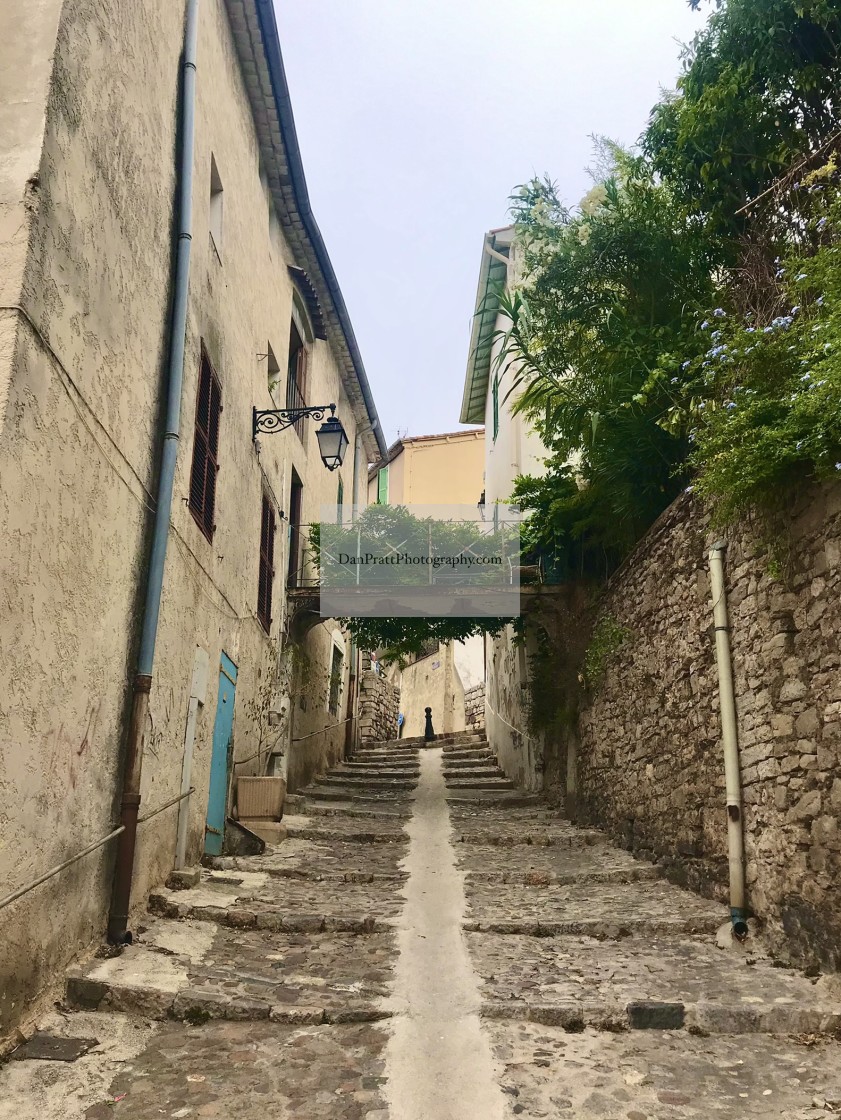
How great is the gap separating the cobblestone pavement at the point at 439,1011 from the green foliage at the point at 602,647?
2.13 metres

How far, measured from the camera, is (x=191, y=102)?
6.65 metres

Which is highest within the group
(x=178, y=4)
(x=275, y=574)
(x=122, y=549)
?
(x=178, y=4)

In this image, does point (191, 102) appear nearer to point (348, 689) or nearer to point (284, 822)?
point (284, 822)

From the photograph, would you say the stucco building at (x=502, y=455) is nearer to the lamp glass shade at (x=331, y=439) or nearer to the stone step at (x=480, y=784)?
the stone step at (x=480, y=784)

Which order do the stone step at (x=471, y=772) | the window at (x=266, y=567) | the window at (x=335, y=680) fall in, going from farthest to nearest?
1. the window at (x=335, y=680)
2. the stone step at (x=471, y=772)
3. the window at (x=266, y=567)

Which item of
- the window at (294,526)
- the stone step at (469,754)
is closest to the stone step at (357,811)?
the window at (294,526)

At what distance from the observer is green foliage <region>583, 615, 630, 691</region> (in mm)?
8383

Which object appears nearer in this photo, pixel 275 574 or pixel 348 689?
pixel 275 574

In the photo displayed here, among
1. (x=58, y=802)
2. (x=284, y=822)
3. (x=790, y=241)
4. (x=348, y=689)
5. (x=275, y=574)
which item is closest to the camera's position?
(x=58, y=802)

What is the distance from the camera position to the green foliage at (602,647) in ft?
27.5

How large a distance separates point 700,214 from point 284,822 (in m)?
7.25

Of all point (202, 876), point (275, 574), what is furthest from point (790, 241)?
point (275, 574)

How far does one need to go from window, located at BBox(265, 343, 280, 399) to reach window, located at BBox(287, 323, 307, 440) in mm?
789

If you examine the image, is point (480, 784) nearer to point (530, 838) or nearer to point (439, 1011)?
point (530, 838)
